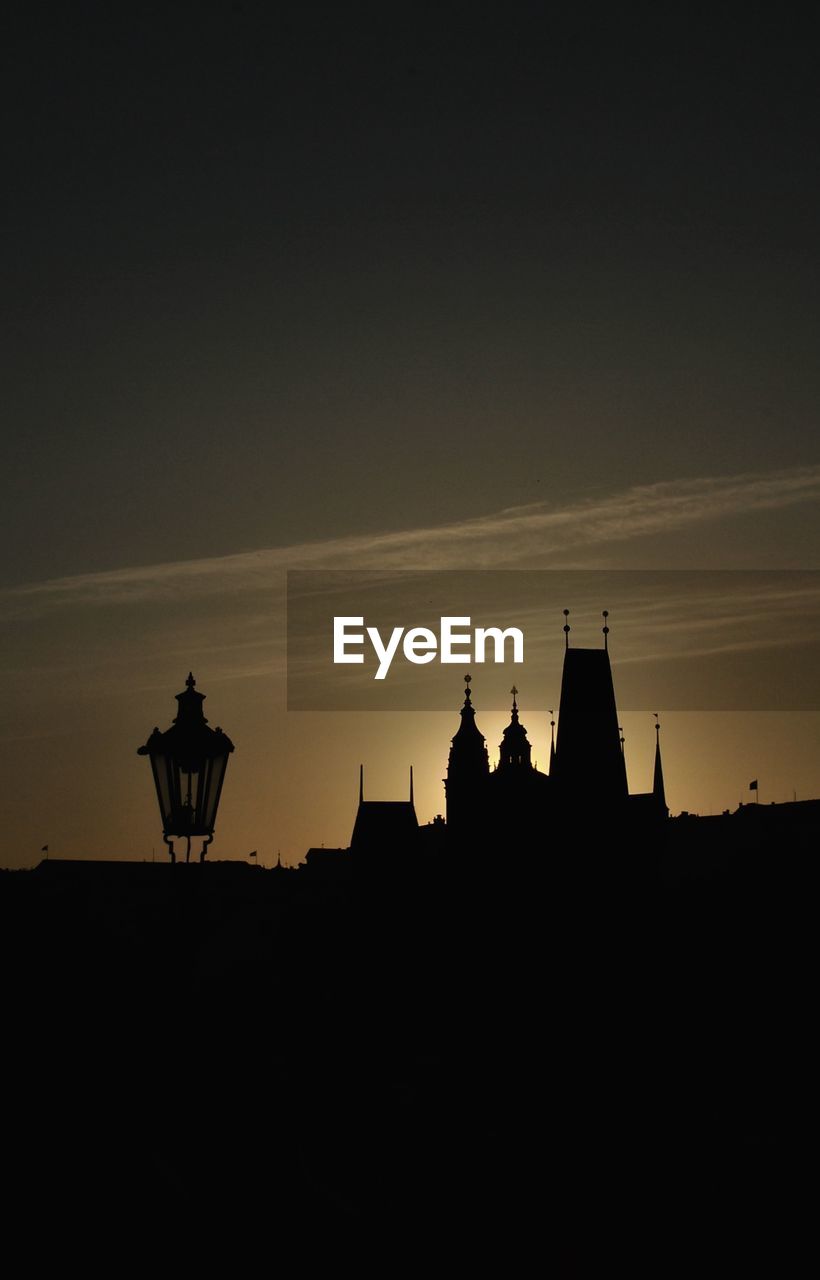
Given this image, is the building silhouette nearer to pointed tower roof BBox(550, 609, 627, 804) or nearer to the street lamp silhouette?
pointed tower roof BBox(550, 609, 627, 804)

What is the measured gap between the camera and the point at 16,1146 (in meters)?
22.6

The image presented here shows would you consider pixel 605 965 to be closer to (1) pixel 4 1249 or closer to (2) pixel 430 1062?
(2) pixel 430 1062

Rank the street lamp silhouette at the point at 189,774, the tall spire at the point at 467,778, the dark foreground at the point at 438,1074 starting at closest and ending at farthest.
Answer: the street lamp silhouette at the point at 189,774 → the dark foreground at the point at 438,1074 → the tall spire at the point at 467,778

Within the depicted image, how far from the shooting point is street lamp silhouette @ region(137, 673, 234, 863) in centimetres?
1556

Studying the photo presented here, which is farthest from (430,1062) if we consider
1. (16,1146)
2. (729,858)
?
(729,858)

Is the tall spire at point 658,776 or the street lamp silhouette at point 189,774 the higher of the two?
the tall spire at point 658,776

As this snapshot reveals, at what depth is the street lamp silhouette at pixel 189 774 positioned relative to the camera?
15.6 meters

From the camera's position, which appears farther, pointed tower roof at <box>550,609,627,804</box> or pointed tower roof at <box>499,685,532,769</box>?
pointed tower roof at <box>499,685,532,769</box>

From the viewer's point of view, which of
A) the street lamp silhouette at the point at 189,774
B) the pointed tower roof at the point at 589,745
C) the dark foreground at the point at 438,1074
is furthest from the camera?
the pointed tower roof at the point at 589,745

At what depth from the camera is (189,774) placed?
1566cm

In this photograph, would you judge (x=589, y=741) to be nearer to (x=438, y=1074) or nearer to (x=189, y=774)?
(x=438, y=1074)

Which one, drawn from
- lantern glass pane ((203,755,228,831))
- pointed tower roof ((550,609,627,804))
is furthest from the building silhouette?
lantern glass pane ((203,755,228,831))

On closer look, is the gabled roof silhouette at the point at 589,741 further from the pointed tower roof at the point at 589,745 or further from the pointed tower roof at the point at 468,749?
the pointed tower roof at the point at 468,749

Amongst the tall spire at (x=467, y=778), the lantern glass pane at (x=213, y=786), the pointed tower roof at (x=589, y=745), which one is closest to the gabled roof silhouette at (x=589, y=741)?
the pointed tower roof at (x=589, y=745)
